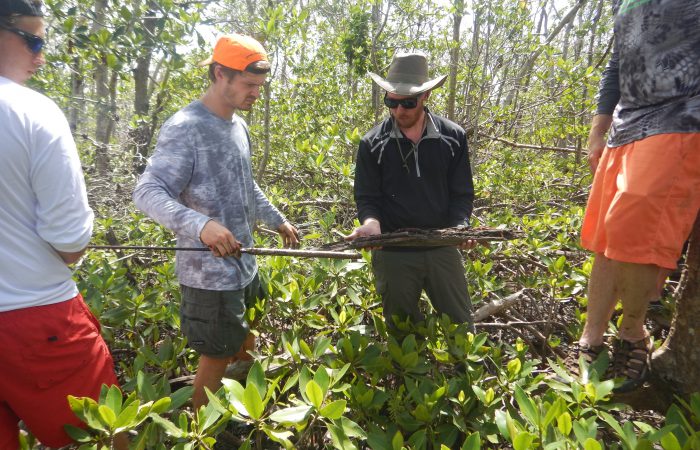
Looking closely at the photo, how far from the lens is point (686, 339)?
1674mm

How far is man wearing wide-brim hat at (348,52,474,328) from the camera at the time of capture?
8.18ft

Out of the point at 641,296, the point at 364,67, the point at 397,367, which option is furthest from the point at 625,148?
the point at 364,67

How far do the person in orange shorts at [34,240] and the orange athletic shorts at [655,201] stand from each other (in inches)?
79.4

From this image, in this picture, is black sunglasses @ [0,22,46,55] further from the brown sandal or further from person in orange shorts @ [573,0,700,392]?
the brown sandal

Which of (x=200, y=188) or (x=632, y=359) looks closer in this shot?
(x=632, y=359)

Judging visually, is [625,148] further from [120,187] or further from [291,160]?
[291,160]

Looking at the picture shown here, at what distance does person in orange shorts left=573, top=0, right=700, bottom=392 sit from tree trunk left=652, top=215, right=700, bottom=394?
8cm

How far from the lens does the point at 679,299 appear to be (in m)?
1.76

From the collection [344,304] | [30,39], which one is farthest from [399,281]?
[30,39]

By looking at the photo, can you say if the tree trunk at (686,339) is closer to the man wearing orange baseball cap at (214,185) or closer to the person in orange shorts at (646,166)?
the person in orange shorts at (646,166)

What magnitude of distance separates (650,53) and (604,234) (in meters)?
0.73

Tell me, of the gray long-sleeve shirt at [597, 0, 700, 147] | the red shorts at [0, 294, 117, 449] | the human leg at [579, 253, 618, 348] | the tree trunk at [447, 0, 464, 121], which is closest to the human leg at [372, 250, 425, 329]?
the human leg at [579, 253, 618, 348]

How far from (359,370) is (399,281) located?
22.2 inches

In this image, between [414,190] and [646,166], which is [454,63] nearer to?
[414,190]
